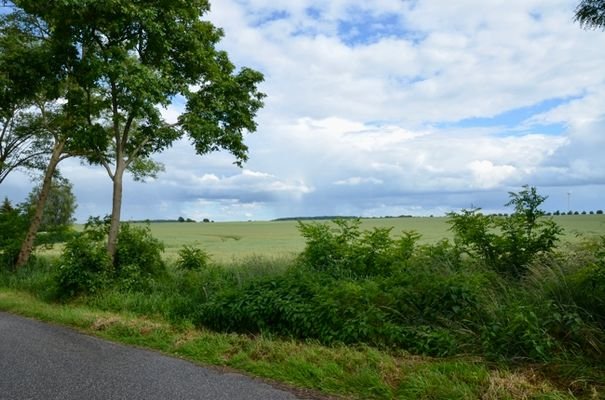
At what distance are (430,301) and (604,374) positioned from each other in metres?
2.60

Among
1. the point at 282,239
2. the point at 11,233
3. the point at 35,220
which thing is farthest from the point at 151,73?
the point at 282,239

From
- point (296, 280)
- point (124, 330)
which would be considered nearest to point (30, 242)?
point (124, 330)

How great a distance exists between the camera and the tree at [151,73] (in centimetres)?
1173

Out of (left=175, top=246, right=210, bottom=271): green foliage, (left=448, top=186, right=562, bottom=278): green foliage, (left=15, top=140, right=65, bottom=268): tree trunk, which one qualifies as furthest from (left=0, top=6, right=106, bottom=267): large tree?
(left=448, top=186, right=562, bottom=278): green foliage

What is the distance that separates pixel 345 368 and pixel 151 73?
8.66 m

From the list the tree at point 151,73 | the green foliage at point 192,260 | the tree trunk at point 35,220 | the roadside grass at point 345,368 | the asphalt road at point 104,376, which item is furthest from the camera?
the tree trunk at point 35,220

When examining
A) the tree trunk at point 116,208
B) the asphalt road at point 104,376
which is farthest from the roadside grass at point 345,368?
the tree trunk at point 116,208

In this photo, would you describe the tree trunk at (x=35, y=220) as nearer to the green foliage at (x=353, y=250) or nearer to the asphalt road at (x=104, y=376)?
the asphalt road at (x=104, y=376)

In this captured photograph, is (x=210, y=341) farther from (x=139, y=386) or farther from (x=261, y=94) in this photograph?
(x=261, y=94)

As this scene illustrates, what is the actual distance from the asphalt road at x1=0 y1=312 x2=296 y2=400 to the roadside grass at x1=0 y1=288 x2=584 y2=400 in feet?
1.22

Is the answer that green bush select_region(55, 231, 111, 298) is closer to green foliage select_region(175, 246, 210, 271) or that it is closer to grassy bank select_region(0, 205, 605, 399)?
grassy bank select_region(0, 205, 605, 399)

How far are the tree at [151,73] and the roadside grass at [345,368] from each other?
5934mm

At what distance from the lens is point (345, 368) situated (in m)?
6.04

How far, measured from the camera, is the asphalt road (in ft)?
17.6
